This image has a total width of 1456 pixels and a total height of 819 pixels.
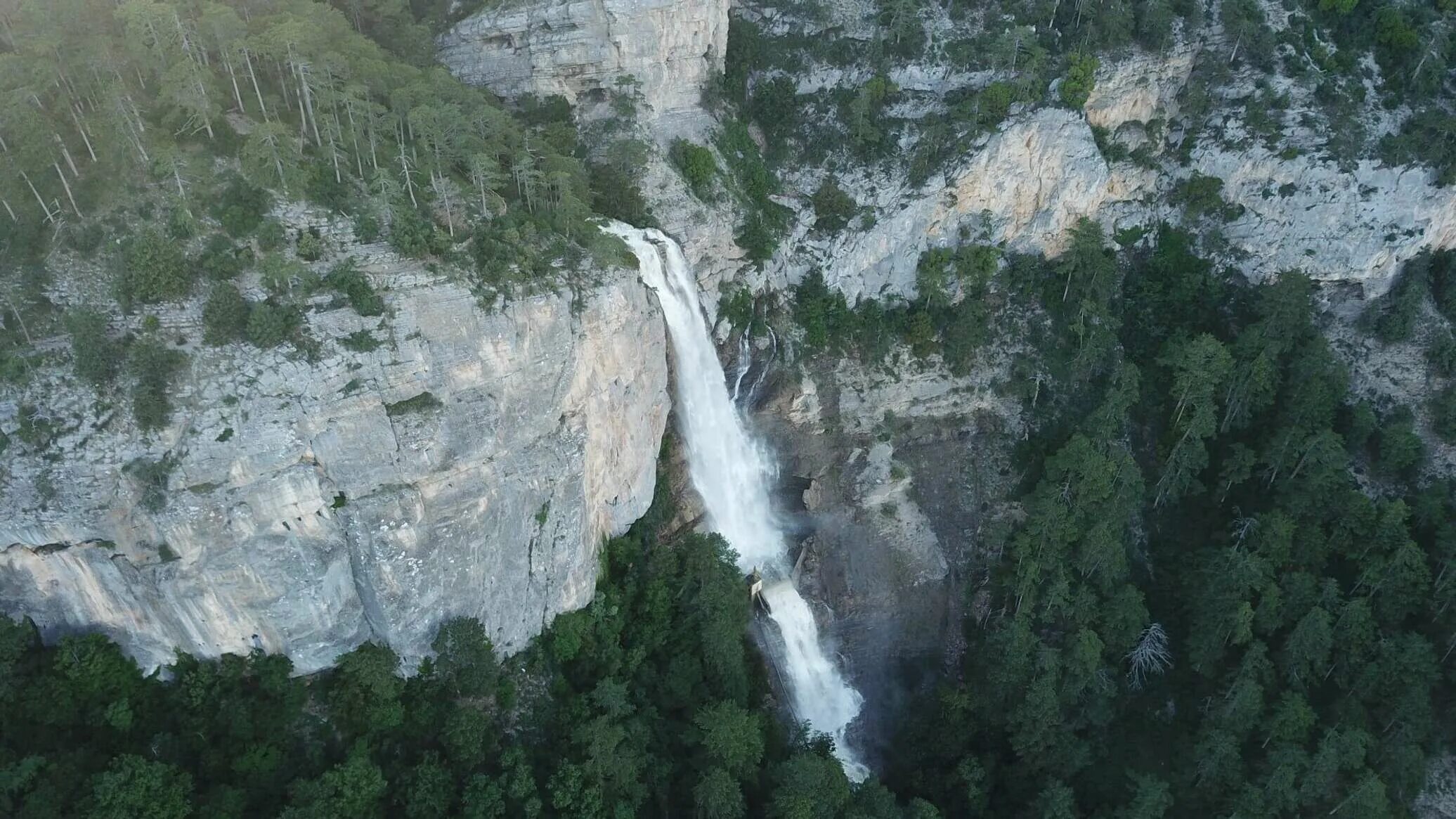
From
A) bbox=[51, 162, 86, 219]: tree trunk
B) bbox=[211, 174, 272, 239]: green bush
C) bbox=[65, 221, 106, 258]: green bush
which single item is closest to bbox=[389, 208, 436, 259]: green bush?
bbox=[211, 174, 272, 239]: green bush

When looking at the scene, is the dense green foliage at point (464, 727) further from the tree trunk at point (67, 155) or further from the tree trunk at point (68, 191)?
the tree trunk at point (67, 155)

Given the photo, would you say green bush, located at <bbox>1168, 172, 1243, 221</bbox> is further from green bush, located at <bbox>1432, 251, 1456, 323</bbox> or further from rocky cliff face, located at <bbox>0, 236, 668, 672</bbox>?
rocky cliff face, located at <bbox>0, 236, 668, 672</bbox>

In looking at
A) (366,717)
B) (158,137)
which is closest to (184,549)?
(366,717)

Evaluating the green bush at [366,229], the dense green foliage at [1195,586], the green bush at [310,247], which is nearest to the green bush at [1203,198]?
the dense green foliage at [1195,586]

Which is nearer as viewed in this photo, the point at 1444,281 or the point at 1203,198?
the point at 1444,281

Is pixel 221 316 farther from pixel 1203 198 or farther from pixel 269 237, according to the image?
pixel 1203 198

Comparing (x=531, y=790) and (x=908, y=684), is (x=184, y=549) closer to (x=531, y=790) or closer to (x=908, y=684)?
(x=531, y=790)

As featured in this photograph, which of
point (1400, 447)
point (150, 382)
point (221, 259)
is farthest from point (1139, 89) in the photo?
point (150, 382)
